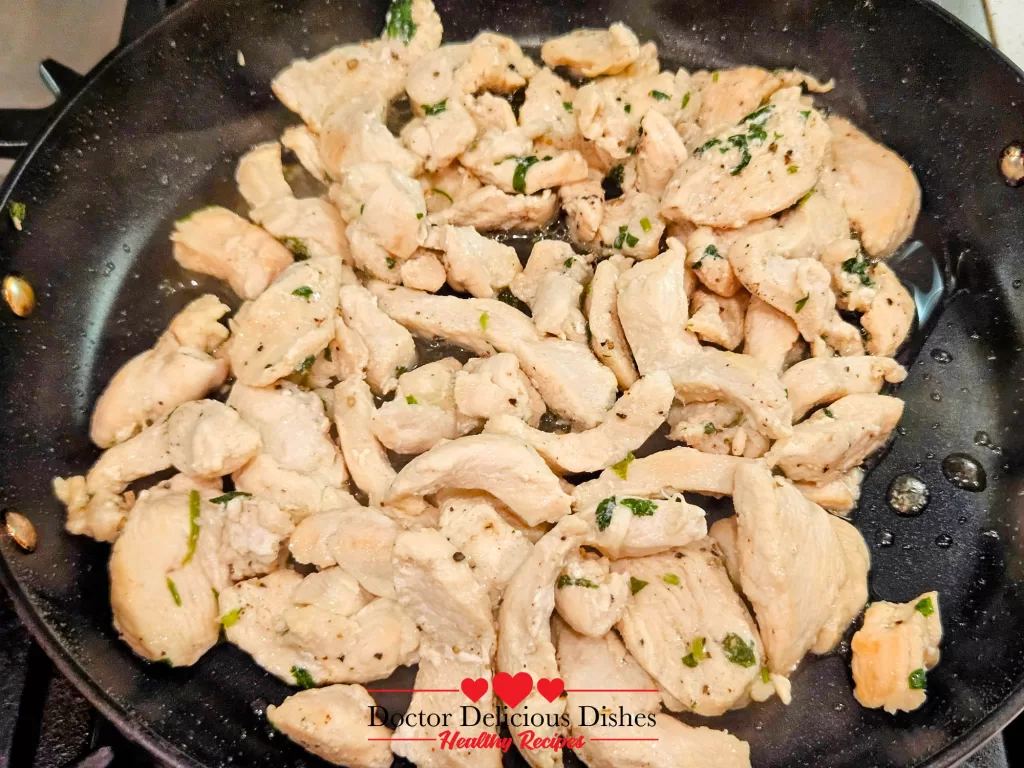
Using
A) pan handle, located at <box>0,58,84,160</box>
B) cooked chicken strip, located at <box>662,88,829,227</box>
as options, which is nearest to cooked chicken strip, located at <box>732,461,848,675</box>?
cooked chicken strip, located at <box>662,88,829,227</box>

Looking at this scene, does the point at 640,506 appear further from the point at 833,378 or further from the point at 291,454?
the point at 291,454

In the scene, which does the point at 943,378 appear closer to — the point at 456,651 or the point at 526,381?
the point at 526,381

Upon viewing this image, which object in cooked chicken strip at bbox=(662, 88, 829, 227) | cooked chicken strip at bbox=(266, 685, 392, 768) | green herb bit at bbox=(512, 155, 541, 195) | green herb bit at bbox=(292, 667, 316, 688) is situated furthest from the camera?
green herb bit at bbox=(512, 155, 541, 195)

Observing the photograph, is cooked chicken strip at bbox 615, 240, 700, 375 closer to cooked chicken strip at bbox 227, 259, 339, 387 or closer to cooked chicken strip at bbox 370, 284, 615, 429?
cooked chicken strip at bbox 370, 284, 615, 429

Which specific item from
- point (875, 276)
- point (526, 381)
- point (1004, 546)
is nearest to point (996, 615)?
point (1004, 546)

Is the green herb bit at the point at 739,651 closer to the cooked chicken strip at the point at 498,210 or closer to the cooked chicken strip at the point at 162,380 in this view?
the cooked chicken strip at the point at 498,210

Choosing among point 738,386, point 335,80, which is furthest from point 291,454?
point 335,80
